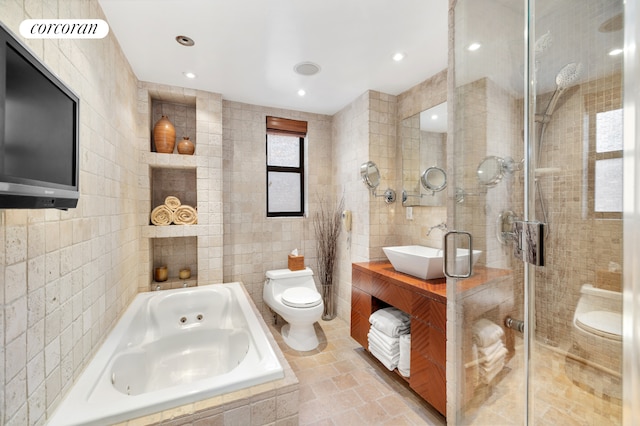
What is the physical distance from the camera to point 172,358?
2098 millimetres

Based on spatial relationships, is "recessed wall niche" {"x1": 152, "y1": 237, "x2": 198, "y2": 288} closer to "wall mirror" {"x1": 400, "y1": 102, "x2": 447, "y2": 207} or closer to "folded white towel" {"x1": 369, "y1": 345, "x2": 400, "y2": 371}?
"folded white towel" {"x1": 369, "y1": 345, "x2": 400, "y2": 371}

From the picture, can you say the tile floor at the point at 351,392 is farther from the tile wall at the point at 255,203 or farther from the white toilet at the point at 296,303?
the tile wall at the point at 255,203

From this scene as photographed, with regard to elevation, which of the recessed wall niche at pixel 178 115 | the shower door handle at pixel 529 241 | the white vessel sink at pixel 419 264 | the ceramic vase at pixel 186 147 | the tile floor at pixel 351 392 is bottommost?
the tile floor at pixel 351 392

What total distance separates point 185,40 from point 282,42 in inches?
27.1

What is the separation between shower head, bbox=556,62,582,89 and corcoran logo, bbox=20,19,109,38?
1.39 m

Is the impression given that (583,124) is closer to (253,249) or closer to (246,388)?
(246,388)

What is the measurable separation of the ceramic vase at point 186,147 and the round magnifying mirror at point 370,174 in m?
1.77

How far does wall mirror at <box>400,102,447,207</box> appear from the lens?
2.36m

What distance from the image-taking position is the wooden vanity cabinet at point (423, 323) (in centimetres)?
165

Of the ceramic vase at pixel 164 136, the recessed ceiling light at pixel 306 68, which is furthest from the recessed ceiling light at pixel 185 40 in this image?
the ceramic vase at pixel 164 136

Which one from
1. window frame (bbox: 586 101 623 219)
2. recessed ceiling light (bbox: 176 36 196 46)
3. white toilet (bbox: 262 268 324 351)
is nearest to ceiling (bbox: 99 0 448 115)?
recessed ceiling light (bbox: 176 36 196 46)

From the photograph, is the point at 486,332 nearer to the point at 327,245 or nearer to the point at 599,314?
the point at 599,314

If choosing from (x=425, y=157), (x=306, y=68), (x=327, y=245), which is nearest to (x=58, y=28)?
(x=306, y=68)

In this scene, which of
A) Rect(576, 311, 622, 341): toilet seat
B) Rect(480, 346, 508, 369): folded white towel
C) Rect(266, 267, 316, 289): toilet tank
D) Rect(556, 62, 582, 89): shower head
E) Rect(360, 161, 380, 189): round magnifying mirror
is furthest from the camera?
Rect(266, 267, 316, 289): toilet tank
